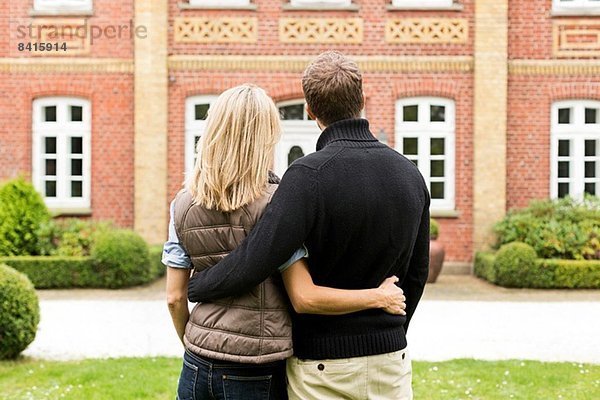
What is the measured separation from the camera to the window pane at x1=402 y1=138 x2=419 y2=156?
51.4 feet

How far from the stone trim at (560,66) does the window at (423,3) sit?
5.28 feet

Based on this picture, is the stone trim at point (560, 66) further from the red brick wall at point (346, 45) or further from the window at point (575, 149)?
the red brick wall at point (346, 45)

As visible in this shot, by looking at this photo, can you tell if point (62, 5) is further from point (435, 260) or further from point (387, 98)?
point (435, 260)

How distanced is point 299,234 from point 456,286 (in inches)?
459

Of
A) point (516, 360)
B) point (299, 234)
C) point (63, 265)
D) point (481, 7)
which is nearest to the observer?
point (299, 234)

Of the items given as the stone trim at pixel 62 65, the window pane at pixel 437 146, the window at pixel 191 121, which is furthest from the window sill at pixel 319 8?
the stone trim at pixel 62 65

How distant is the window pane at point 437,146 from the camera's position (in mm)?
15648

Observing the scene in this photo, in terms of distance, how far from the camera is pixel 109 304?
11.4 metres

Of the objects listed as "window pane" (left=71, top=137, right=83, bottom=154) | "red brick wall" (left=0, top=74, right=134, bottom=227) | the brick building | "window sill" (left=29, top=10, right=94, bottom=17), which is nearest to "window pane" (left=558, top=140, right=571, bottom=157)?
the brick building

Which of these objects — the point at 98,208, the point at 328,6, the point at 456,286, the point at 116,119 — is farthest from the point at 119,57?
the point at 456,286

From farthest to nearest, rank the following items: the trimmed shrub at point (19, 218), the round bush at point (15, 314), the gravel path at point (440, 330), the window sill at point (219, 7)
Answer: the window sill at point (219, 7), the trimmed shrub at point (19, 218), the gravel path at point (440, 330), the round bush at point (15, 314)

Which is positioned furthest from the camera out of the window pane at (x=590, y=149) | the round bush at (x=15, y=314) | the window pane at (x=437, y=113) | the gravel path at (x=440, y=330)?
the window pane at (x=590, y=149)

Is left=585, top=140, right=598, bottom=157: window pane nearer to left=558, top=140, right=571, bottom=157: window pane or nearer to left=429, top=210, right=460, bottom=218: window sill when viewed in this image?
left=558, top=140, right=571, bottom=157: window pane

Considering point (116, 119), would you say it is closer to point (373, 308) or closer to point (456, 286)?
point (456, 286)
